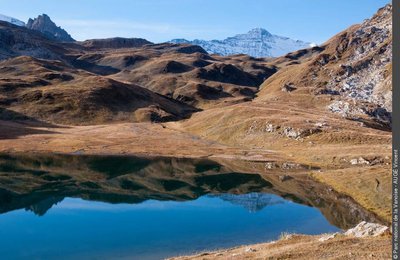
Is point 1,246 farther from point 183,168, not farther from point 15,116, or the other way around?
point 15,116

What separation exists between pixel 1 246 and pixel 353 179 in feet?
219

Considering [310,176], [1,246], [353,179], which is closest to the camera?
[1,246]

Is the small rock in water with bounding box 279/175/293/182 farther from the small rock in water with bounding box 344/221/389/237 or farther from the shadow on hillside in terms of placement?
the shadow on hillside

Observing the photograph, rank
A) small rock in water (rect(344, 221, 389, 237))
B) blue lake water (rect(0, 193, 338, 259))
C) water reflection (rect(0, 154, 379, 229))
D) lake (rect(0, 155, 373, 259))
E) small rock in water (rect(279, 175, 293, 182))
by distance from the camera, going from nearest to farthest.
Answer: small rock in water (rect(344, 221, 389, 237))
blue lake water (rect(0, 193, 338, 259))
lake (rect(0, 155, 373, 259))
water reflection (rect(0, 154, 379, 229))
small rock in water (rect(279, 175, 293, 182))

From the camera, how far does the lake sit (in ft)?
191

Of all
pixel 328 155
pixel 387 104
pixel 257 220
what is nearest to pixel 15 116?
pixel 328 155

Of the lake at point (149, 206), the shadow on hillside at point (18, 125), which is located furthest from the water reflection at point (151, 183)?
the shadow on hillside at point (18, 125)

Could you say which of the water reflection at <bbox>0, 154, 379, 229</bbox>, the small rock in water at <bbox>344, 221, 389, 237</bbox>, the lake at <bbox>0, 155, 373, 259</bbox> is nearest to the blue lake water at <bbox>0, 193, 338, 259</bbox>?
the lake at <bbox>0, 155, 373, 259</bbox>

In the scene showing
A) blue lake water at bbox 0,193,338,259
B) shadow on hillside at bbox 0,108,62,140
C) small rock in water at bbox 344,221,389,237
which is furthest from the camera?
shadow on hillside at bbox 0,108,62,140

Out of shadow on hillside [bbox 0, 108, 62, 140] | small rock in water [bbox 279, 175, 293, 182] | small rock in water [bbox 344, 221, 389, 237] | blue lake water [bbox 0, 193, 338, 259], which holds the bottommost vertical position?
blue lake water [bbox 0, 193, 338, 259]

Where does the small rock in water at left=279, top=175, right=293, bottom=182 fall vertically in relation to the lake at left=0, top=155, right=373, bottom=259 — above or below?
above

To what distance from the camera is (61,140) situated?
152 m

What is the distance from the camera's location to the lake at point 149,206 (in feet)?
191

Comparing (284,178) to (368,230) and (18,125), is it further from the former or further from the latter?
(18,125)
